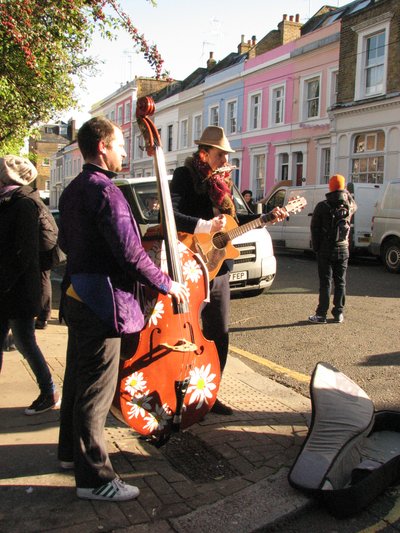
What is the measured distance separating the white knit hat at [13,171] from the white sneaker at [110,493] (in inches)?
84.4

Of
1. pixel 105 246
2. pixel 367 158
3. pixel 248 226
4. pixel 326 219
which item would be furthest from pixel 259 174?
pixel 105 246

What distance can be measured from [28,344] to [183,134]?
35000 millimetres

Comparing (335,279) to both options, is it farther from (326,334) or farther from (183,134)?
(183,134)

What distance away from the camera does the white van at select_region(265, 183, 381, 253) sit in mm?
14984

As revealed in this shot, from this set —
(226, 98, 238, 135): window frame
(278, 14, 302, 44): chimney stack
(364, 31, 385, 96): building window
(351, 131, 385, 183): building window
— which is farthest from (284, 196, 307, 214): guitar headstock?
(226, 98, 238, 135): window frame

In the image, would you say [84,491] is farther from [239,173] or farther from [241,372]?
[239,173]

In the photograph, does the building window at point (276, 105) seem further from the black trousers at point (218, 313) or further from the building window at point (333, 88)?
the black trousers at point (218, 313)

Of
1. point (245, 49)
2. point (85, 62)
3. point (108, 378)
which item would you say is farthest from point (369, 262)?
point (245, 49)

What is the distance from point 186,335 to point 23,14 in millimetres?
3532

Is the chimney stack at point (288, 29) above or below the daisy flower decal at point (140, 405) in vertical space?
above

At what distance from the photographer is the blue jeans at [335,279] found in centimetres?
758

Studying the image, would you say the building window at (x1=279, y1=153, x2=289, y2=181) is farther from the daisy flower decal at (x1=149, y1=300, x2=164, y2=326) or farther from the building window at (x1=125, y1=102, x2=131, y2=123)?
the daisy flower decal at (x1=149, y1=300, x2=164, y2=326)

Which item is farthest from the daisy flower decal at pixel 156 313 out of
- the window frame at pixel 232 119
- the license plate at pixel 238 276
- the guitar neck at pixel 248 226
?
the window frame at pixel 232 119

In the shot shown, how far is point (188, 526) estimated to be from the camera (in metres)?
2.64
